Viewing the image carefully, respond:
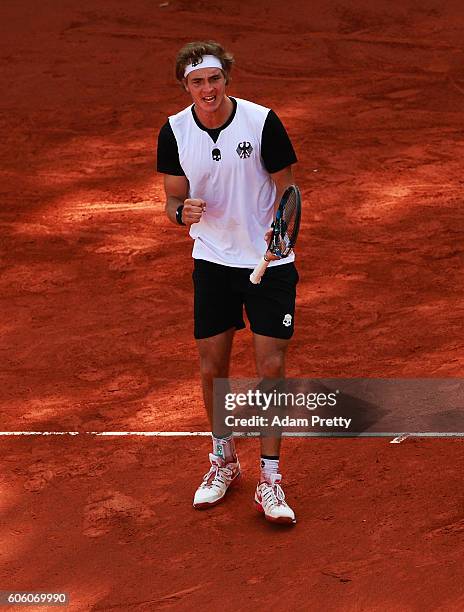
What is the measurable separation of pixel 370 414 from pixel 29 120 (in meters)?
6.81

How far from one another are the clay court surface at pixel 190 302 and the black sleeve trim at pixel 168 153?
1699 millimetres

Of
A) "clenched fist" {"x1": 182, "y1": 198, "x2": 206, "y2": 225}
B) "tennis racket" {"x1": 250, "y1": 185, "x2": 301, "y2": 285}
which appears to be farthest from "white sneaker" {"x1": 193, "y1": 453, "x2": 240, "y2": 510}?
"clenched fist" {"x1": 182, "y1": 198, "x2": 206, "y2": 225}

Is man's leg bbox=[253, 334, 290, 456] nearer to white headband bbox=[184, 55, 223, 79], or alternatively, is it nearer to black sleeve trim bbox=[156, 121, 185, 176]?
black sleeve trim bbox=[156, 121, 185, 176]

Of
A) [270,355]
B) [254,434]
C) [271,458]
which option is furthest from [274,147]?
[254,434]

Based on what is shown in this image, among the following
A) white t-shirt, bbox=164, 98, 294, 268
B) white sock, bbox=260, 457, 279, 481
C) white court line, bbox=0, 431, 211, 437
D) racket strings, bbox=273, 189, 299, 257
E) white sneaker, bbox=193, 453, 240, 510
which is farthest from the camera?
white court line, bbox=0, 431, 211, 437

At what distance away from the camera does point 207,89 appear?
17.0 feet

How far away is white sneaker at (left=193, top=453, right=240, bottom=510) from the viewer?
5699mm

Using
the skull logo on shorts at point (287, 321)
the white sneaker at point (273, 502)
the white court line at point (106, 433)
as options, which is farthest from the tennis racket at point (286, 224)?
the white court line at point (106, 433)

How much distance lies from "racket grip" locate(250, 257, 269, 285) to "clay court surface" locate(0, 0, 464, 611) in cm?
123

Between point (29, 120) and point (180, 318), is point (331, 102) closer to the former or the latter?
point (29, 120)

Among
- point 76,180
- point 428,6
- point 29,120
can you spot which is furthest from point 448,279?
point 428,6

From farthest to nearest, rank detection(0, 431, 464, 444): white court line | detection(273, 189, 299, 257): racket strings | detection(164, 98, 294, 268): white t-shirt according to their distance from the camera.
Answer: detection(0, 431, 464, 444): white court line, detection(164, 98, 294, 268): white t-shirt, detection(273, 189, 299, 257): racket strings

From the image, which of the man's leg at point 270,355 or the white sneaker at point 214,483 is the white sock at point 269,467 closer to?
the white sneaker at point 214,483

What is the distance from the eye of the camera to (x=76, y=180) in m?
10.5
